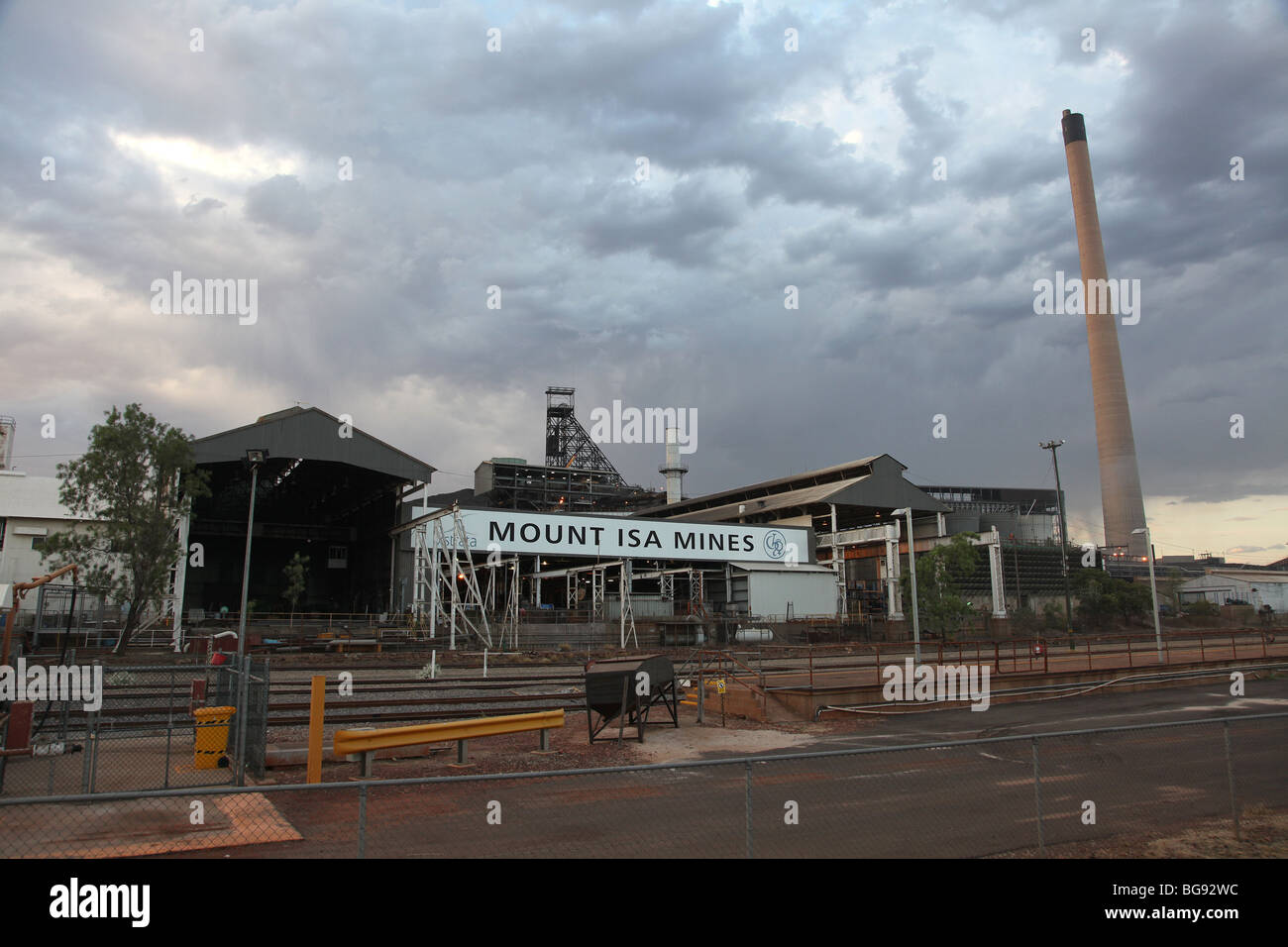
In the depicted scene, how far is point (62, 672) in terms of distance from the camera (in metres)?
12.6

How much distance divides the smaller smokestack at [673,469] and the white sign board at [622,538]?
104 ft

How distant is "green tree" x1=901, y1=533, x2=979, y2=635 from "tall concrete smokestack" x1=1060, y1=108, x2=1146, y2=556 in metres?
36.8

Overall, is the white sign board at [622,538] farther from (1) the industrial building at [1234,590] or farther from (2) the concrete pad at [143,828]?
(1) the industrial building at [1234,590]

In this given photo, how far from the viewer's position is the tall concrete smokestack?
267 feet

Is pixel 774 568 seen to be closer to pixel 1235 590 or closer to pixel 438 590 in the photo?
pixel 438 590

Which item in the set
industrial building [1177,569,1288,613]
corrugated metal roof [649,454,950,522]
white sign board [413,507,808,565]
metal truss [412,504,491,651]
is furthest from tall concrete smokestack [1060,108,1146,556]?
metal truss [412,504,491,651]

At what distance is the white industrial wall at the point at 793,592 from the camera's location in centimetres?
5594

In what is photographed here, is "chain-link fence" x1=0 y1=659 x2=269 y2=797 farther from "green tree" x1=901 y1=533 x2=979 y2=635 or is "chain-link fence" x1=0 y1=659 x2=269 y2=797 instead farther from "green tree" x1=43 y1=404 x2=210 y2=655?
"green tree" x1=901 y1=533 x2=979 y2=635

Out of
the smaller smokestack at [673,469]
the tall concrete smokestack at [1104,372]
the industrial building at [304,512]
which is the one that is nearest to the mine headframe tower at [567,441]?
the smaller smokestack at [673,469]

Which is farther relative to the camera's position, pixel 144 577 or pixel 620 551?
pixel 620 551
